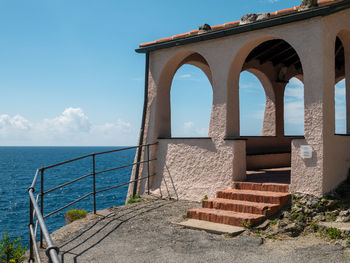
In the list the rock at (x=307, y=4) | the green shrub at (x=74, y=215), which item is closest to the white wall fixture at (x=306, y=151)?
the rock at (x=307, y=4)

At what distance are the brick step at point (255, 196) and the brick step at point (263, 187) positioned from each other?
121mm

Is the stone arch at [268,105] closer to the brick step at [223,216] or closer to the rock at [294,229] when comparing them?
the brick step at [223,216]

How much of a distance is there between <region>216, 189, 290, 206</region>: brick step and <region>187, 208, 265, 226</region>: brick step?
1.81 ft

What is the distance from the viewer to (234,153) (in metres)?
7.57

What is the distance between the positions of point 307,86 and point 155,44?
158 inches

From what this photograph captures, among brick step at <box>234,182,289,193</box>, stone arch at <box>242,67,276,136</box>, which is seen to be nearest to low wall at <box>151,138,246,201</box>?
brick step at <box>234,182,289,193</box>

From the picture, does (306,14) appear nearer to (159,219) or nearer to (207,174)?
(207,174)

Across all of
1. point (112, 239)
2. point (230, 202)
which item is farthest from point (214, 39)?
point (112, 239)

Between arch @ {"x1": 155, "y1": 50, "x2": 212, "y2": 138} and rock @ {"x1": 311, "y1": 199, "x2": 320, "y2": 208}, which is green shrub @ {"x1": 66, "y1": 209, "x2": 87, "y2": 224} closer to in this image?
arch @ {"x1": 155, "y1": 50, "x2": 212, "y2": 138}

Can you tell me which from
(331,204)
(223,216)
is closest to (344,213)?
(331,204)

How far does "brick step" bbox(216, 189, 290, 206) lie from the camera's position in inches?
255

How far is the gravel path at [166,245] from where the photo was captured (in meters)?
4.68

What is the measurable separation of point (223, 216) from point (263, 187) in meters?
1.33

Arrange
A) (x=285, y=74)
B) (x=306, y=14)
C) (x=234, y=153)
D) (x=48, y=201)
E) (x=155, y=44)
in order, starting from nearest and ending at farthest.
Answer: (x=306, y=14) < (x=234, y=153) < (x=155, y=44) < (x=285, y=74) < (x=48, y=201)
